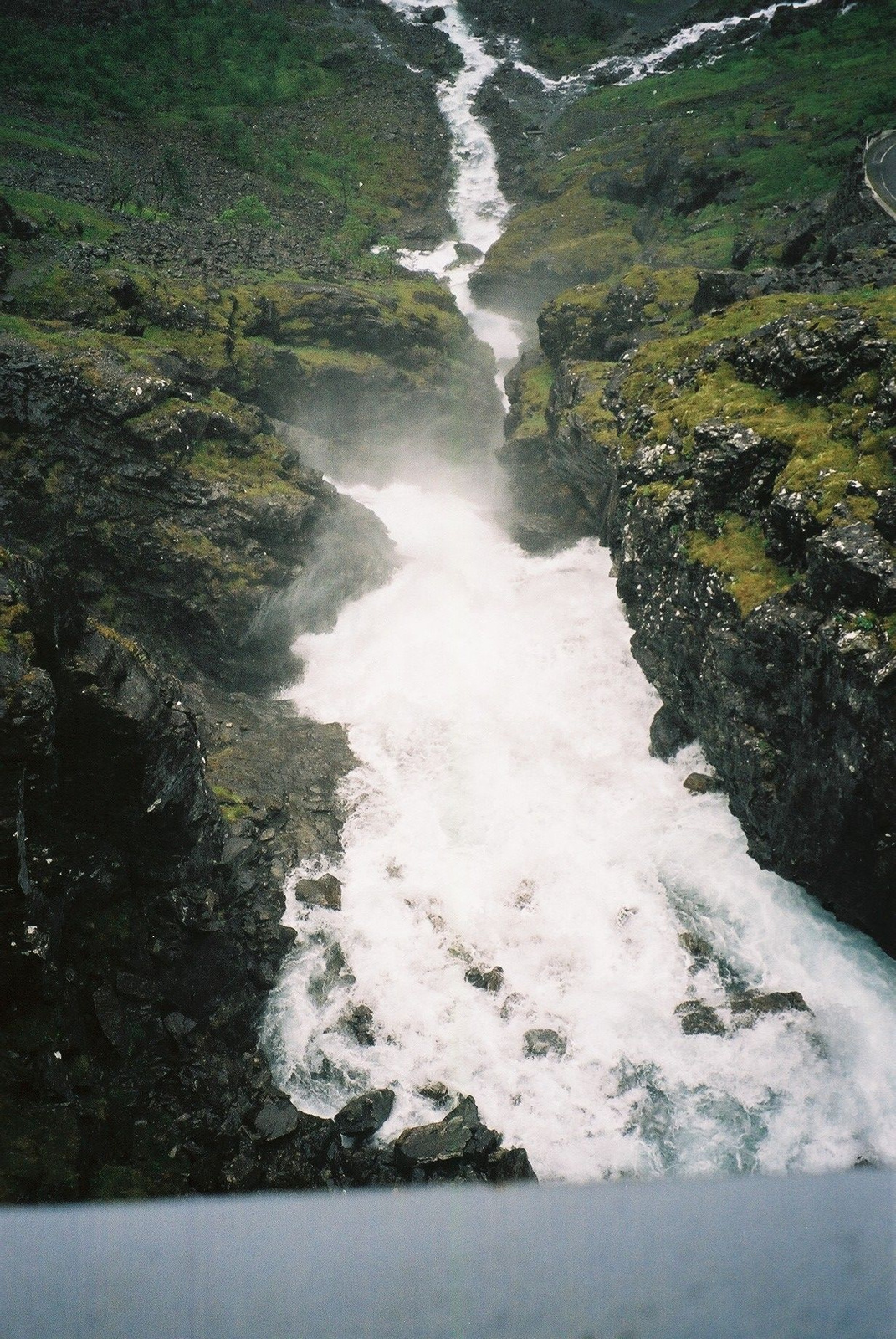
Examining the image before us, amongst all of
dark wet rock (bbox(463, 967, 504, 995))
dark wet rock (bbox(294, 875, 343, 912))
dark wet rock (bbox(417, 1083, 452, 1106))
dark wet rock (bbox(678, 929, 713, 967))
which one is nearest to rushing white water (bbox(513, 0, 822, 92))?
dark wet rock (bbox(678, 929, 713, 967))

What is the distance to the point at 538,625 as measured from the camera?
3089 cm

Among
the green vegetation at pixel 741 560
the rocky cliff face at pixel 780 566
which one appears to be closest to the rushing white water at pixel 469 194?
the rocky cliff face at pixel 780 566

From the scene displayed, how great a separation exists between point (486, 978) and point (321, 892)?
5.61 meters

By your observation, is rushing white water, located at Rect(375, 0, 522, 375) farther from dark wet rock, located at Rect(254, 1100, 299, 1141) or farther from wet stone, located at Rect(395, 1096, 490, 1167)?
dark wet rock, located at Rect(254, 1100, 299, 1141)

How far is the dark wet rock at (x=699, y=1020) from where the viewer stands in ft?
53.0

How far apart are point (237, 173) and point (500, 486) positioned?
6095 centimetres

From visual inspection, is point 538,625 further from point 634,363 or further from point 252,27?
point 252,27

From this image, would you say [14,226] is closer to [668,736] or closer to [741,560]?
[741,560]

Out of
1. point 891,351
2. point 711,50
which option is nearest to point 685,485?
point 891,351

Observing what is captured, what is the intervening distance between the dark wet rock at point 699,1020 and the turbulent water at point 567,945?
150 mm

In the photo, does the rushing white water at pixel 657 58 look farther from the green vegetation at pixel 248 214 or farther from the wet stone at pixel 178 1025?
the wet stone at pixel 178 1025

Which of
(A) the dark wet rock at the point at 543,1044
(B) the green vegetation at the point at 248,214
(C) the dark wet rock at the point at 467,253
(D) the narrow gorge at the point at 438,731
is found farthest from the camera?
(C) the dark wet rock at the point at 467,253

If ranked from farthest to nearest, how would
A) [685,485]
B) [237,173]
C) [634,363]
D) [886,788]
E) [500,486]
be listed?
[237,173] → [500,486] → [634,363] → [685,485] → [886,788]

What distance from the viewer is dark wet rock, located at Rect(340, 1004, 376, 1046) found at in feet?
55.3
